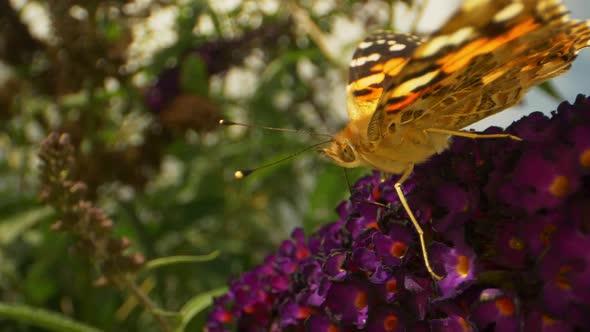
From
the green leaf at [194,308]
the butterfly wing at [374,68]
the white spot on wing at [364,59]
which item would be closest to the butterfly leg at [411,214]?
the butterfly wing at [374,68]

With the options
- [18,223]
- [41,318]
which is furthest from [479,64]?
[18,223]

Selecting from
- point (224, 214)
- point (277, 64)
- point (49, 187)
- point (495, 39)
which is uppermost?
point (495, 39)

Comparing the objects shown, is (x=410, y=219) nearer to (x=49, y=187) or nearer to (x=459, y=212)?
(x=459, y=212)

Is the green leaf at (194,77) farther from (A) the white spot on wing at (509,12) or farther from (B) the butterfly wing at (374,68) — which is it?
(A) the white spot on wing at (509,12)

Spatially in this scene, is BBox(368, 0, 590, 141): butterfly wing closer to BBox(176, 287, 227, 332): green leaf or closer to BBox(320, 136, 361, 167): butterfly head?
BBox(320, 136, 361, 167): butterfly head

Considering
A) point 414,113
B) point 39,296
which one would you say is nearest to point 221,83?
point 39,296

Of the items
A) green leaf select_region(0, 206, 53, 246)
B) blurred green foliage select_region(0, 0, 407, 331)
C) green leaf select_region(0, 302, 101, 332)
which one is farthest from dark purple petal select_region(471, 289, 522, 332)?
green leaf select_region(0, 206, 53, 246)
